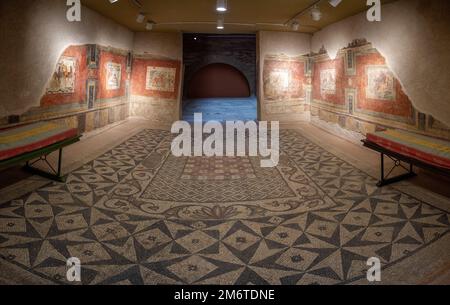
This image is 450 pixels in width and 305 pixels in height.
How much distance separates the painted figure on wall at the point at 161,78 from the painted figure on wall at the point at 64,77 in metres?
3.82

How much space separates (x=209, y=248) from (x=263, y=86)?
8.56m

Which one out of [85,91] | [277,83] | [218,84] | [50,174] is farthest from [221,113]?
[50,174]

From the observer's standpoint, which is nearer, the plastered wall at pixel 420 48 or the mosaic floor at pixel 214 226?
the mosaic floor at pixel 214 226

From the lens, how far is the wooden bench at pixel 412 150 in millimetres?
4059

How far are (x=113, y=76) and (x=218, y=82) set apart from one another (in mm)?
11504

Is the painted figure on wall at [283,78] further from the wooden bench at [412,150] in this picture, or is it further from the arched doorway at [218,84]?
the arched doorway at [218,84]

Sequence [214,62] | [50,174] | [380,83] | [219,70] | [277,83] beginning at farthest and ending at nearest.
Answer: [219,70] → [214,62] → [277,83] → [380,83] → [50,174]

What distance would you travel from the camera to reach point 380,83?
23.5ft

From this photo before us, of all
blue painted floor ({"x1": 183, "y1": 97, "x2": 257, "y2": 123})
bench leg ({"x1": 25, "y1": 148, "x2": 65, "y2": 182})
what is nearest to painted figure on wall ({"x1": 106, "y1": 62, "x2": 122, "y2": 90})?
blue painted floor ({"x1": 183, "y1": 97, "x2": 257, "y2": 123})

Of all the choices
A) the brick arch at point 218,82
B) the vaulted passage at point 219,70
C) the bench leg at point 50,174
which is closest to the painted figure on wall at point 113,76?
the bench leg at point 50,174

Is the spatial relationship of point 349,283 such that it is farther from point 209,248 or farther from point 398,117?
point 398,117

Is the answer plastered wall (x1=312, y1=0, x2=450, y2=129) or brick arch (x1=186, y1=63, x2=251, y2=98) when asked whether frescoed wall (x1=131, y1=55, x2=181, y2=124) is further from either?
brick arch (x1=186, y1=63, x2=251, y2=98)

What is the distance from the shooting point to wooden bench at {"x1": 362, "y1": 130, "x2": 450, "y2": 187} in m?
4.06

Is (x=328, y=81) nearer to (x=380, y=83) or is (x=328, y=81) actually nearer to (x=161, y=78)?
(x=380, y=83)
